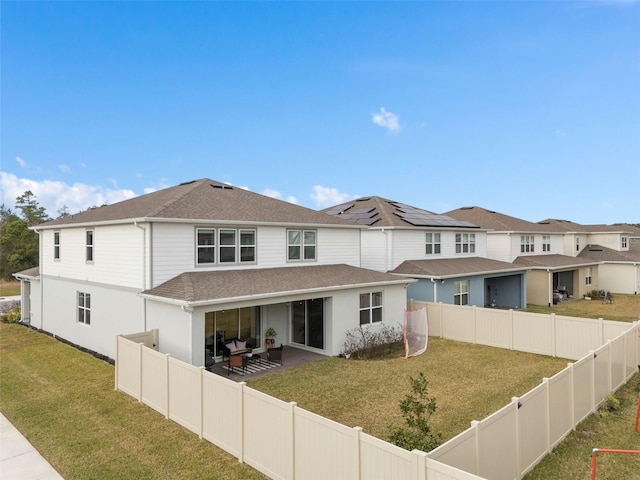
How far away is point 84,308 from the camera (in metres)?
16.6

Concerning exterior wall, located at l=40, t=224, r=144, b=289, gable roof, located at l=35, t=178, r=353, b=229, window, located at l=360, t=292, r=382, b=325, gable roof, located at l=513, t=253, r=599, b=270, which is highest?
gable roof, located at l=35, t=178, r=353, b=229

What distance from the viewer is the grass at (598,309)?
24125mm

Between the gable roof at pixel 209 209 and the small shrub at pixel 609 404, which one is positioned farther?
the gable roof at pixel 209 209

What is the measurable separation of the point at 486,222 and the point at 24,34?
3188 cm

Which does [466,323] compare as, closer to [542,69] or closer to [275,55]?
[542,69]

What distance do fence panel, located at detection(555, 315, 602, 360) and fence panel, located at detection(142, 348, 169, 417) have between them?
567 inches

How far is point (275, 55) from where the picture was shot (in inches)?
1031

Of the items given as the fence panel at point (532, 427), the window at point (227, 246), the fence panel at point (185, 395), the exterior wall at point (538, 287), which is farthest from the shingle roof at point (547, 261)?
the fence panel at point (185, 395)

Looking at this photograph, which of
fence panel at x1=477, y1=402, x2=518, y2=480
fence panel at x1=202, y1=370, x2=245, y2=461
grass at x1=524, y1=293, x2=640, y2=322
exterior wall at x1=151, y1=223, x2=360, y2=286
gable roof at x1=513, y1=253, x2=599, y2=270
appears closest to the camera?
fence panel at x1=477, y1=402, x2=518, y2=480

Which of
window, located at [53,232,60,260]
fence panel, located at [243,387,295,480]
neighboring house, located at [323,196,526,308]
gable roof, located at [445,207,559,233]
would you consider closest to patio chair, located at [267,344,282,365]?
fence panel, located at [243,387,295,480]

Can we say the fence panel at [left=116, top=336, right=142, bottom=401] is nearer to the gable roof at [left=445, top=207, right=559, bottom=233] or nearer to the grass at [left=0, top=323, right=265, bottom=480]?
the grass at [left=0, top=323, right=265, bottom=480]

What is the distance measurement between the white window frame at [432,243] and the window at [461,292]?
3.04m

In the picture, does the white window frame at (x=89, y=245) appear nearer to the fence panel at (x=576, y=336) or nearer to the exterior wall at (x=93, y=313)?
the exterior wall at (x=93, y=313)

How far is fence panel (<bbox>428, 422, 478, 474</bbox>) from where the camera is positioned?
16.4 ft
